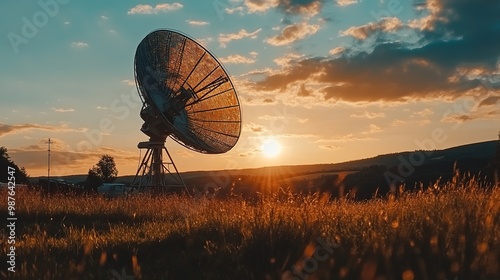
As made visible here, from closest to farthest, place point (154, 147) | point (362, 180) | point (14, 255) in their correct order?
point (14, 255)
point (154, 147)
point (362, 180)

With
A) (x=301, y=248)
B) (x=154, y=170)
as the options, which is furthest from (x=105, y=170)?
Answer: (x=301, y=248)

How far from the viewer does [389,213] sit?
8.31m

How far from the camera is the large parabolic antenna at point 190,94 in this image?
31609 millimetres

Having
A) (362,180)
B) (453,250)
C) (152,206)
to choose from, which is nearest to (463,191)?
(453,250)

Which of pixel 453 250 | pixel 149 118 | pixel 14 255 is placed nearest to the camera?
pixel 453 250

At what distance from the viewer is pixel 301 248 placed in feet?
21.5

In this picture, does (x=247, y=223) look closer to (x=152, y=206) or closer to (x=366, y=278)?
(x=366, y=278)

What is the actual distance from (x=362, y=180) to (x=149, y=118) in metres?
53.2

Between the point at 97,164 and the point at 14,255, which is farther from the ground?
the point at 97,164

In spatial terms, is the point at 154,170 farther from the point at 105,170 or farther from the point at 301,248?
the point at 105,170

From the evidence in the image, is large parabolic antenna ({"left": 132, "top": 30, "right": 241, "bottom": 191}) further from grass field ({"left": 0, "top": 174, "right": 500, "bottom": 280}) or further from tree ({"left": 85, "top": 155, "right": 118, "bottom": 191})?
tree ({"left": 85, "top": 155, "right": 118, "bottom": 191})

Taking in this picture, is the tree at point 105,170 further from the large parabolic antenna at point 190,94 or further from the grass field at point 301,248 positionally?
the grass field at point 301,248

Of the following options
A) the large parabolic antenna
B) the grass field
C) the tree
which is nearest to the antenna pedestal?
the large parabolic antenna

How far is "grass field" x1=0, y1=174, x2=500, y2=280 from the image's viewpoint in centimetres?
563
